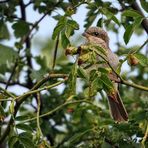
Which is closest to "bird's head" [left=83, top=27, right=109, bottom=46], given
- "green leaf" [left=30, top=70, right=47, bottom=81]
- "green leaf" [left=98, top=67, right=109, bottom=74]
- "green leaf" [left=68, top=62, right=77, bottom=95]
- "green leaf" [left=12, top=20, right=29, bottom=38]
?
"green leaf" [left=30, top=70, right=47, bottom=81]

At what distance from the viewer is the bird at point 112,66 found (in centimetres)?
362

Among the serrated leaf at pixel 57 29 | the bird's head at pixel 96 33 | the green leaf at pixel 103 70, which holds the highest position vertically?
the serrated leaf at pixel 57 29

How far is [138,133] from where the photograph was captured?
3.72 metres

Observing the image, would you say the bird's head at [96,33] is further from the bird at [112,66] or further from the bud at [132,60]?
the bud at [132,60]

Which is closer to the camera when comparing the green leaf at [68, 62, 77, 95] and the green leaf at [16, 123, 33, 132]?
the green leaf at [68, 62, 77, 95]

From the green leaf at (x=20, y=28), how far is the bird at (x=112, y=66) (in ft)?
2.21

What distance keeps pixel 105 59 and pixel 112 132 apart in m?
1.02

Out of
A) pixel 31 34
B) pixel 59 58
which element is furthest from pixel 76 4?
pixel 59 58

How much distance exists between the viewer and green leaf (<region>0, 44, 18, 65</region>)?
4797mm

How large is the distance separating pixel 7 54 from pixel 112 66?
136cm

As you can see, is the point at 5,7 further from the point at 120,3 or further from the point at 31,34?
the point at 120,3

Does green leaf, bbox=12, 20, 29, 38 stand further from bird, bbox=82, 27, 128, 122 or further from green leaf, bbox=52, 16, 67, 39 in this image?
green leaf, bbox=52, 16, 67, 39

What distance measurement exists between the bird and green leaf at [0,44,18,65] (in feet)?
2.00

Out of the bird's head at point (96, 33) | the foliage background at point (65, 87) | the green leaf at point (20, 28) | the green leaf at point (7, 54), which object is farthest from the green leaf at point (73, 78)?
the green leaf at point (20, 28)
